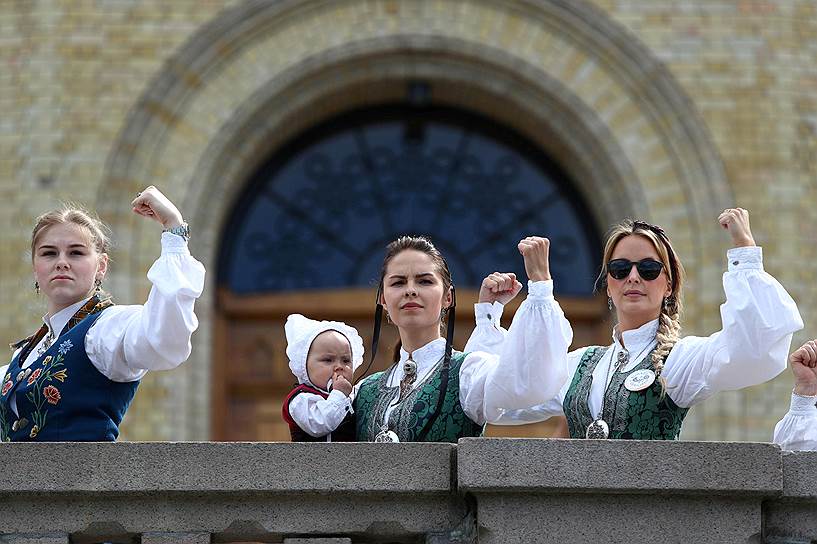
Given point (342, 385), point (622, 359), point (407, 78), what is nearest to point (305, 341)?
point (342, 385)

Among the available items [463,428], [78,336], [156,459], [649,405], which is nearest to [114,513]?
[156,459]

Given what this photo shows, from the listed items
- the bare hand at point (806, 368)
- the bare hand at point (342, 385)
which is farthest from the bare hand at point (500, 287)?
the bare hand at point (806, 368)

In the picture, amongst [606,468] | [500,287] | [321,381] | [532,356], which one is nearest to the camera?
[606,468]

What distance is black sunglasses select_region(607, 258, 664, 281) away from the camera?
15.5 feet

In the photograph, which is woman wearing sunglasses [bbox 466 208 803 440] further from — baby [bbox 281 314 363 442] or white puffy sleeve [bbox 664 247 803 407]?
baby [bbox 281 314 363 442]

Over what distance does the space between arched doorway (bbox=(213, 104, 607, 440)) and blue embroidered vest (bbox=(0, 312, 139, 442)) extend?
6.23m

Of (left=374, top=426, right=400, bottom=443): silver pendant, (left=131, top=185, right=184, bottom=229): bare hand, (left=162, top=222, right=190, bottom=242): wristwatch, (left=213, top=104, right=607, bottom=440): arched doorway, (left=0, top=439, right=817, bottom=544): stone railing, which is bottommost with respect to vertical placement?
(left=0, top=439, right=817, bottom=544): stone railing

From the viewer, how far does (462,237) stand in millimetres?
11086

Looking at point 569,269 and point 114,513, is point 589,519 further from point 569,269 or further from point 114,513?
point 569,269

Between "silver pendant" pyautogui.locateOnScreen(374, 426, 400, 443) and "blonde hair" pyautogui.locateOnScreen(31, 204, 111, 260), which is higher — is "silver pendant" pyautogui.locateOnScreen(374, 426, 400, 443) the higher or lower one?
the lower one

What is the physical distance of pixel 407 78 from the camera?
10.8 m

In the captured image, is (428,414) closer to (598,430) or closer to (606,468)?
(598,430)

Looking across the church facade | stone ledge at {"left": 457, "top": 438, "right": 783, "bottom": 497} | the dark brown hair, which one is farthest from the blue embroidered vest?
the church facade

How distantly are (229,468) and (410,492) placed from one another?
19.5 inches
